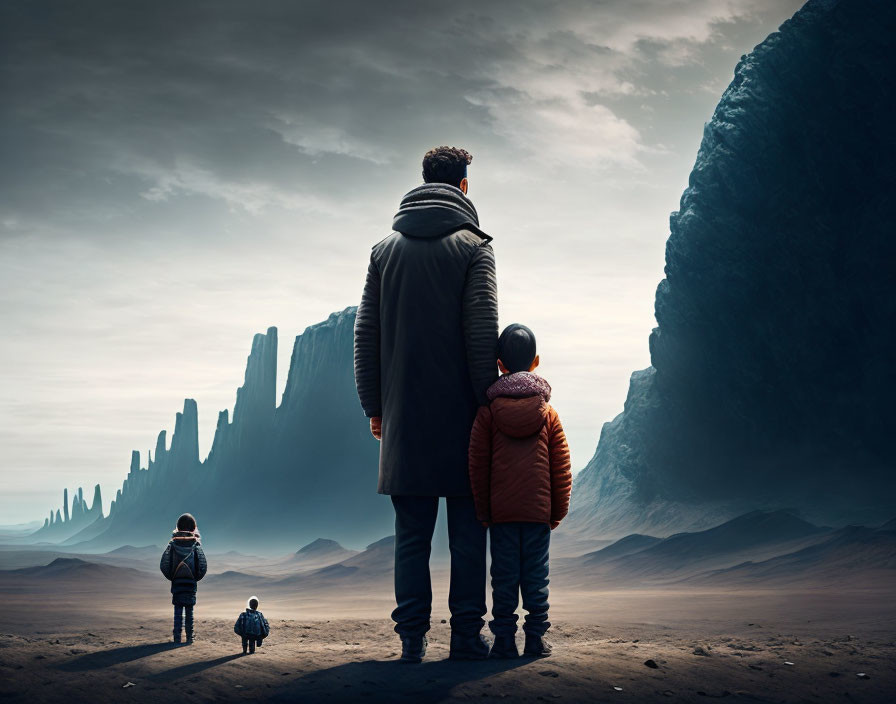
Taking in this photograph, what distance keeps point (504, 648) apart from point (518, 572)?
0.64 metres

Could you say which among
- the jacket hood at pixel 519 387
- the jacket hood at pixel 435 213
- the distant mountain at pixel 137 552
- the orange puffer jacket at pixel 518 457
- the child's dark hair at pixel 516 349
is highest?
the jacket hood at pixel 435 213

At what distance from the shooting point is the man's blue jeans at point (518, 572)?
6.59 metres

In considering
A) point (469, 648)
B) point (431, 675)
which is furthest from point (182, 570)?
point (431, 675)

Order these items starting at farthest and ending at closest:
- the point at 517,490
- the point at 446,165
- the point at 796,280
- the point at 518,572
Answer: the point at 796,280 → the point at 446,165 → the point at 518,572 → the point at 517,490

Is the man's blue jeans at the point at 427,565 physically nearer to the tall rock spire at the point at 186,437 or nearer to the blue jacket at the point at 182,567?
the blue jacket at the point at 182,567

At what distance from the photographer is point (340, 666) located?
6.42 meters

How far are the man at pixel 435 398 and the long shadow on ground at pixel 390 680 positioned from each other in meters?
0.36

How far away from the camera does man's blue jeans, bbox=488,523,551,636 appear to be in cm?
659

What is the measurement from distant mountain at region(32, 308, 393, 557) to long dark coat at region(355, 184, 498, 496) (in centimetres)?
7656

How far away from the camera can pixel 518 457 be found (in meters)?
6.57

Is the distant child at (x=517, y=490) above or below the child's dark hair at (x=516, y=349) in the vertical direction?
below

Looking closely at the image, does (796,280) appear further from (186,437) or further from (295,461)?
(186,437)

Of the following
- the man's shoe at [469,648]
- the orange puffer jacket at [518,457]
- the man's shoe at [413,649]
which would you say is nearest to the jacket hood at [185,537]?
the man's shoe at [413,649]

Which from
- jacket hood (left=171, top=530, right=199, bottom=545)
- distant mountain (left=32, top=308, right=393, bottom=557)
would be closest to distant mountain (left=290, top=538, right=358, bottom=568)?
distant mountain (left=32, top=308, right=393, bottom=557)
